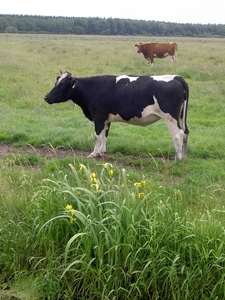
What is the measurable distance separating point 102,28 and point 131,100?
108484 mm

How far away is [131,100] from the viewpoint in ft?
26.3

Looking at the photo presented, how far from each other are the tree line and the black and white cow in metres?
95.9

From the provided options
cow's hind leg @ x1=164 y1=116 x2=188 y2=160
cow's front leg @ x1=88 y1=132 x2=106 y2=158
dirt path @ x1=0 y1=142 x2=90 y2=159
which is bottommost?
dirt path @ x1=0 y1=142 x2=90 y2=159

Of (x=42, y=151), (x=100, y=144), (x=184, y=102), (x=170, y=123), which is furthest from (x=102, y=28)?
(x=170, y=123)

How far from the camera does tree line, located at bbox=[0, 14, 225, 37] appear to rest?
105125 mm

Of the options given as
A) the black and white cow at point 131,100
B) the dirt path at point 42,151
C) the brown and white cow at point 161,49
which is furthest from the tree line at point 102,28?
the black and white cow at point 131,100

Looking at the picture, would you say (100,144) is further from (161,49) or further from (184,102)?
(161,49)

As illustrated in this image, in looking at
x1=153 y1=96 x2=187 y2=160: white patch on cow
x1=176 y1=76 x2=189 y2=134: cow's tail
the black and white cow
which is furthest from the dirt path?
x1=176 y1=76 x2=189 y2=134: cow's tail

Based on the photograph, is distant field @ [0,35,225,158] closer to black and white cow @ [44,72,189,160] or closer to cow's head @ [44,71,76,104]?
black and white cow @ [44,72,189,160]

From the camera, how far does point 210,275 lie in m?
3.93

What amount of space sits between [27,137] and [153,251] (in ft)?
19.0

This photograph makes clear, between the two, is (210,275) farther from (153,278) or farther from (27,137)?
(27,137)

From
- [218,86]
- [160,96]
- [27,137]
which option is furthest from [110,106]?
[218,86]

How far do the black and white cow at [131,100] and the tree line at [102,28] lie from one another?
95.9 m
